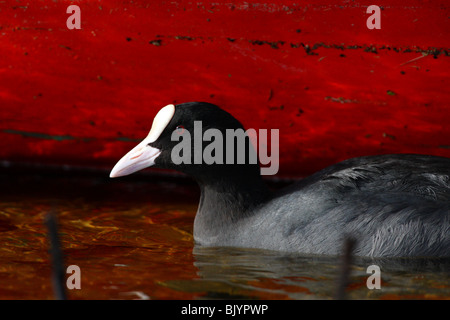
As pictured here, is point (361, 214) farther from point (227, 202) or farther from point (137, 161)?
point (137, 161)

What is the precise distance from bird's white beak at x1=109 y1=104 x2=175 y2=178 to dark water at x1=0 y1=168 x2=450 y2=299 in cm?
40

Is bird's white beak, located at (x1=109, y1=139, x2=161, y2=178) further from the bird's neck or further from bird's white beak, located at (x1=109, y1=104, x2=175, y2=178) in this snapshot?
the bird's neck

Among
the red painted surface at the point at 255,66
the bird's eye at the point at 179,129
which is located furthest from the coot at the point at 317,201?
the red painted surface at the point at 255,66

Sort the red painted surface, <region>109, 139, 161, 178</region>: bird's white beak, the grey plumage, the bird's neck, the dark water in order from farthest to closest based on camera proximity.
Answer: the red painted surface, the bird's neck, <region>109, 139, 161, 178</region>: bird's white beak, the grey plumage, the dark water

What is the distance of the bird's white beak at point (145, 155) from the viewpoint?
382 cm

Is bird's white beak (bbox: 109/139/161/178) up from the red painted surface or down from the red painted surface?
down

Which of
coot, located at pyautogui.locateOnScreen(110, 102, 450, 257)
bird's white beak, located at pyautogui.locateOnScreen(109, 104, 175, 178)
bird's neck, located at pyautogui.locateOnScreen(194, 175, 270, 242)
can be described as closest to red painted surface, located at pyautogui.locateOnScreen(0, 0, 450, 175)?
coot, located at pyautogui.locateOnScreen(110, 102, 450, 257)

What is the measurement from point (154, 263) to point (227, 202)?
62 centimetres

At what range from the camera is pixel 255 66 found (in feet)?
14.9

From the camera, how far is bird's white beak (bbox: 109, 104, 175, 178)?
3.82 meters

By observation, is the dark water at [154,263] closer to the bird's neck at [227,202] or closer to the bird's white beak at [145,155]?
the bird's neck at [227,202]

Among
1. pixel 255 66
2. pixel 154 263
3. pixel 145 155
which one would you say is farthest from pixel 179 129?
pixel 255 66

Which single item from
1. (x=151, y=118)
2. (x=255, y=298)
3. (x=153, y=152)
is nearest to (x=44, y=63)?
(x=151, y=118)
